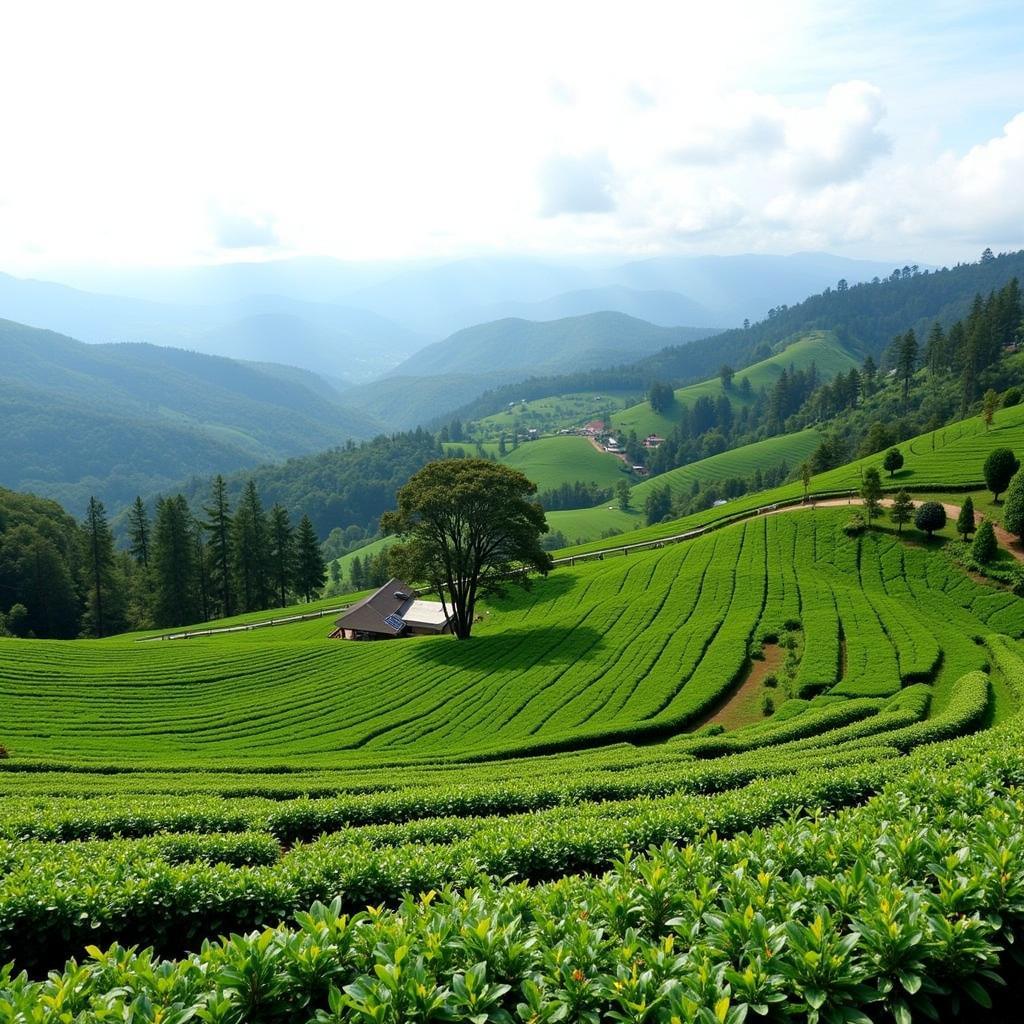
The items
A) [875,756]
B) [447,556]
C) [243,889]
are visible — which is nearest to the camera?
[243,889]

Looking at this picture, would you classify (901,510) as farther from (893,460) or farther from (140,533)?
(140,533)

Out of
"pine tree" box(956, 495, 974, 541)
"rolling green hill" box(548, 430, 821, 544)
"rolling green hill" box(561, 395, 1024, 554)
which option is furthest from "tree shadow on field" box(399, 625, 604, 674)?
"rolling green hill" box(548, 430, 821, 544)

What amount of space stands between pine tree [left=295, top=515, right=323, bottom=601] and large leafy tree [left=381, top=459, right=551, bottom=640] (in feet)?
137

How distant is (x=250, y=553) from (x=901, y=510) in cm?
6451

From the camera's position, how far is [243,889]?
29.2 feet

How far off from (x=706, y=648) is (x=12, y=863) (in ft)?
98.2

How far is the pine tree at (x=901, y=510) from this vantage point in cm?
4547

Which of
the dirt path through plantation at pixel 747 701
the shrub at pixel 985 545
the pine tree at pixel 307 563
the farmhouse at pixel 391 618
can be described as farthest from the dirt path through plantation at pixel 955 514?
the pine tree at pixel 307 563

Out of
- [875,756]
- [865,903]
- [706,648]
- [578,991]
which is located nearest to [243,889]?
[578,991]

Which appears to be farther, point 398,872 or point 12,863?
point 12,863

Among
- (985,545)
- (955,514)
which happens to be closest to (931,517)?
(985,545)

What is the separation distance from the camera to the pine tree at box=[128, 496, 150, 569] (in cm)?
8219

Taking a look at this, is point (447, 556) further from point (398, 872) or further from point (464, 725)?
point (398, 872)

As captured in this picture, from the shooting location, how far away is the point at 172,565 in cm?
7225
